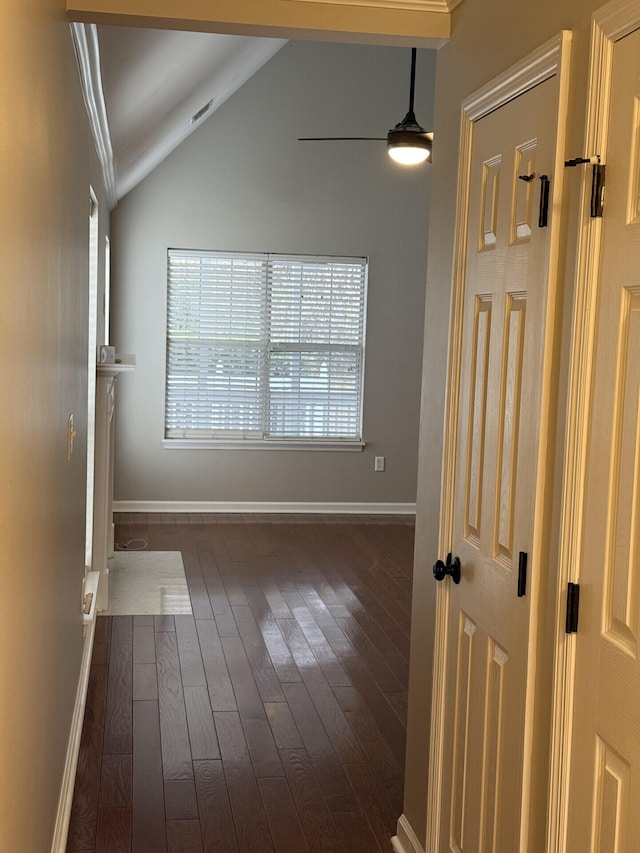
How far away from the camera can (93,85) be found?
3586 mm

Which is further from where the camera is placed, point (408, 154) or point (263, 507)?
point (263, 507)

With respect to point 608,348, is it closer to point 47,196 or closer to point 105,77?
point 47,196

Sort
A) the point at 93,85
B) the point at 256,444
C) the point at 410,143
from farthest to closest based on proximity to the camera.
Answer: the point at 256,444
the point at 410,143
the point at 93,85

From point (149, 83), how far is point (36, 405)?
10.0 ft

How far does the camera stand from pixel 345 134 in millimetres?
8039

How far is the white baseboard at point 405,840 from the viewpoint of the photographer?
2.83 meters

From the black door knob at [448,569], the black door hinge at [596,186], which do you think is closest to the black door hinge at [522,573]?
the black door knob at [448,569]

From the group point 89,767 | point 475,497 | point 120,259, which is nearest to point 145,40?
point 475,497

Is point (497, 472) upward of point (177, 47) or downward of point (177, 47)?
downward

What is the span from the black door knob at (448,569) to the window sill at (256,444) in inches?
223

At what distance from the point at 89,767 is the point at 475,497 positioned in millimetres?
1895

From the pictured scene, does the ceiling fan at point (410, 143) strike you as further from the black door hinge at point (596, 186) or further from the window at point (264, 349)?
the black door hinge at point (596, 186)

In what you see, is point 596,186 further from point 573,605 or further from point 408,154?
point 408,154

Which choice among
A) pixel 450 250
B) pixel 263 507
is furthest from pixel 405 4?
pixel 263 507
